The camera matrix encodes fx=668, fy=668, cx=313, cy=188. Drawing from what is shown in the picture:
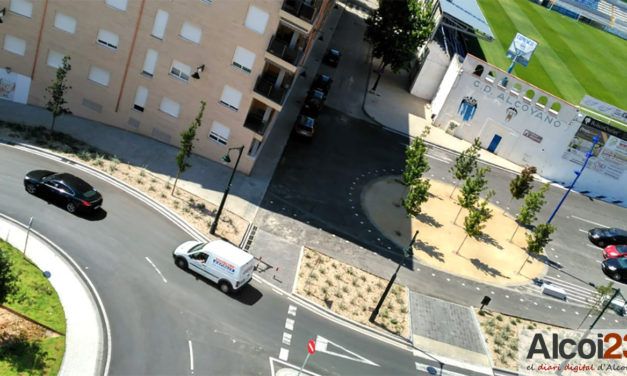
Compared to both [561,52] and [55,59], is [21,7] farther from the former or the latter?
[561,52]

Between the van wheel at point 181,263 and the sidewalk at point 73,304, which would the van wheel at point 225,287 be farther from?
the sidewalk at point 73,304

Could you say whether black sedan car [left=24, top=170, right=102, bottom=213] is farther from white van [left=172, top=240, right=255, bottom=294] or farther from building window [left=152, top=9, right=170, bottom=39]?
building window [left=152, top=9, right=170, bottom=39]

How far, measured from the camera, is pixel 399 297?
131 ft

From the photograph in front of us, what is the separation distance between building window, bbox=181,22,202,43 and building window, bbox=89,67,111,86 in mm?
6352

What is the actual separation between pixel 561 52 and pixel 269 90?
5407cm

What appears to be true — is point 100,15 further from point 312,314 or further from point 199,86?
point 312,314

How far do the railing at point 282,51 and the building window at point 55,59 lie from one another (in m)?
14.6

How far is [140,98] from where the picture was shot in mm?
46000

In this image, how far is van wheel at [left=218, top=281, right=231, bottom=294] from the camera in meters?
35.1

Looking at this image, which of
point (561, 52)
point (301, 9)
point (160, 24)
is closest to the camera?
point (301, 9)

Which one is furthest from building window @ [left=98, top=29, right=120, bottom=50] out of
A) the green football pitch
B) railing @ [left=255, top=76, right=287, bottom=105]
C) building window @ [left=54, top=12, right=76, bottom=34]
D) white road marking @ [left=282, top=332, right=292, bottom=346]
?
the green football pitch

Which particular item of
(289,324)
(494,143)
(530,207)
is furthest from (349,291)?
(494,143)

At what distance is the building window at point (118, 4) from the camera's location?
1700 inches

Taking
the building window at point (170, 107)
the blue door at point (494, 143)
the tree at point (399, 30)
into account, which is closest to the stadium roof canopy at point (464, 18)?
the tree at point (399, 30)
